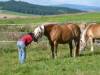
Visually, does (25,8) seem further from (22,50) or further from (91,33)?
(22,50)

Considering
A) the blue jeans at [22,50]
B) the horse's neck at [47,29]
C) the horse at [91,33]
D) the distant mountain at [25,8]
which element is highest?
the horse's neck at [47,29]

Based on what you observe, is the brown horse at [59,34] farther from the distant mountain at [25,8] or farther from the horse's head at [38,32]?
the distant mountain at [25,8]

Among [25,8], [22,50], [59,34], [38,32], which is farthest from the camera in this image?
[25,8]

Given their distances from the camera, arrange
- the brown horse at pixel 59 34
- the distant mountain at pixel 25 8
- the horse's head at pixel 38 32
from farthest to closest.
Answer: the distant mountain at pixel 25 8, the brown horse at pixel 59 34, the horse's head at pixel 38 32

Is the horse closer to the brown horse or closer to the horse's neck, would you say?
the brown horse

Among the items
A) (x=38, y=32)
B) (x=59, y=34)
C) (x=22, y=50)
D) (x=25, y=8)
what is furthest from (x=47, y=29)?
(x=25, y=8)

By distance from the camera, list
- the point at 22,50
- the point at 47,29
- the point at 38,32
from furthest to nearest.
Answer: the point at 47,29
the point at 38,32
the point at 22,50

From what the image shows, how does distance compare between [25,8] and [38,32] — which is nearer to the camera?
[38,32]

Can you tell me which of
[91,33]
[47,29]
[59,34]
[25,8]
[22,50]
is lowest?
[25,8]

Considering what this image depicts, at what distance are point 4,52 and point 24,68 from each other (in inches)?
265

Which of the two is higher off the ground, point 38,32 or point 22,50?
point 38,32

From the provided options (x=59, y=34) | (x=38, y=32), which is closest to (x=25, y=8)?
(x=59, y=34)

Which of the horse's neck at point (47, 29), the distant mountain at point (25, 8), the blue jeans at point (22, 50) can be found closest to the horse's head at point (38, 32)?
the horse's neck at point (47, 29)

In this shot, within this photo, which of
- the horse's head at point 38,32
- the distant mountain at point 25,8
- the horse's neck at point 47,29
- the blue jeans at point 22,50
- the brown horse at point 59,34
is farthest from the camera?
the distant mountain at point 25,8
